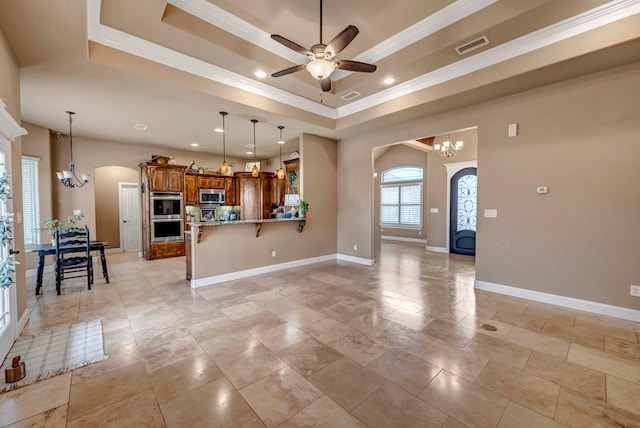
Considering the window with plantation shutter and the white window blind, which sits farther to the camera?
the window with plantation shutter

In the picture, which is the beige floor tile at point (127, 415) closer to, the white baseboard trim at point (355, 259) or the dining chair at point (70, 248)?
the dining chair at point (70, 248)

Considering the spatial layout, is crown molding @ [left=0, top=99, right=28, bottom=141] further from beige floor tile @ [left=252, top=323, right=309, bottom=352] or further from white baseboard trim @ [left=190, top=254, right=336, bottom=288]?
beige floor tile @ [left=252, top=323, right=309, bottom=352]

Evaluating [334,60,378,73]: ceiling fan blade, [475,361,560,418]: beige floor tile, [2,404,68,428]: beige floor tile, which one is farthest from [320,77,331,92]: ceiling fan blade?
[2,404,68,428]: beige floor tile

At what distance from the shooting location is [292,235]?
19.4 ft

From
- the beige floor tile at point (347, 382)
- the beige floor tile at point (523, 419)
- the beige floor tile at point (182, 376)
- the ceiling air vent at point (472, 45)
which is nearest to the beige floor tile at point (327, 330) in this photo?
the beige floor tile at point (347, 382)

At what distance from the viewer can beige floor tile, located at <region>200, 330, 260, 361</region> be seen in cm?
252

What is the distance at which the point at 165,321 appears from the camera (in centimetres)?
321

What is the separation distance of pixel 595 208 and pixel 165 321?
5.53 meters

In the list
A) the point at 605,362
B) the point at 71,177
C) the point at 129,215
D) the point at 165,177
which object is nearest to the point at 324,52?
the point at 605,362

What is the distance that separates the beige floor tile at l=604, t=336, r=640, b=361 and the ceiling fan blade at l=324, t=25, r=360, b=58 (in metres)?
3.78

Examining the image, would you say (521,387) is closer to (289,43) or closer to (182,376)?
(182,376)

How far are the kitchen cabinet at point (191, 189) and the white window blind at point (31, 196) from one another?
2941mm

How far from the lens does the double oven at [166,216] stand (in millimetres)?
6898

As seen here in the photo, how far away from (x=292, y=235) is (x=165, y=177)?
13.0 ft
